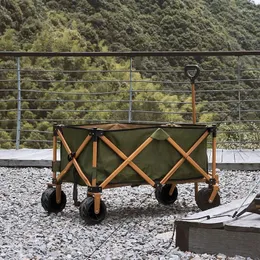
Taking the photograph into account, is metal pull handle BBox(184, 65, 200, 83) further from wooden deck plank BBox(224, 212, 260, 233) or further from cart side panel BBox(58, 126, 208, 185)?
wooden deck plank BBox(224, 212, 260, 233)

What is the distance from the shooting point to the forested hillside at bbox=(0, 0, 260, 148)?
17.1 metres

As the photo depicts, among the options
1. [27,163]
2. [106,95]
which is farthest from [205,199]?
[106,95]

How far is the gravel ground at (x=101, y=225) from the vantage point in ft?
7.01

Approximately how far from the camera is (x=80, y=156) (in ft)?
9.23

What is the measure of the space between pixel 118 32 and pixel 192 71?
19.8 m

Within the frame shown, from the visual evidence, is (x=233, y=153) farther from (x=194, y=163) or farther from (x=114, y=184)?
(x=114, y=184)

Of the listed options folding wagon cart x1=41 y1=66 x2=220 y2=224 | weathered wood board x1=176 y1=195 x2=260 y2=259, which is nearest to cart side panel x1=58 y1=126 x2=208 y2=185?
folding wagon cart x1=41 y1=66 x2=220 y2=224

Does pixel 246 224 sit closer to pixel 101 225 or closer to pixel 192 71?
pixel 101 225

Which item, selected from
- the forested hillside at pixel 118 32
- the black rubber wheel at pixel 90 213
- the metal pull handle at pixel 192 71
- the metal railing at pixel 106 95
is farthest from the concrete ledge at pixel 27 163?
the forested hillside at pixel 118 32

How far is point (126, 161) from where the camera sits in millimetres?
2742

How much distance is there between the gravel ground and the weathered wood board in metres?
0.04

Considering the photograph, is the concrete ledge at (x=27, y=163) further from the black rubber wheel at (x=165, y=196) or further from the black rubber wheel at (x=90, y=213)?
the black rubber wheel at (x=90, y=213)

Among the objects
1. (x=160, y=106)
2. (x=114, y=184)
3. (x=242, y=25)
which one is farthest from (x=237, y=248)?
(x=242, y=25)

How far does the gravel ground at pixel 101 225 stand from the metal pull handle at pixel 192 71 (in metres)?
0.73
